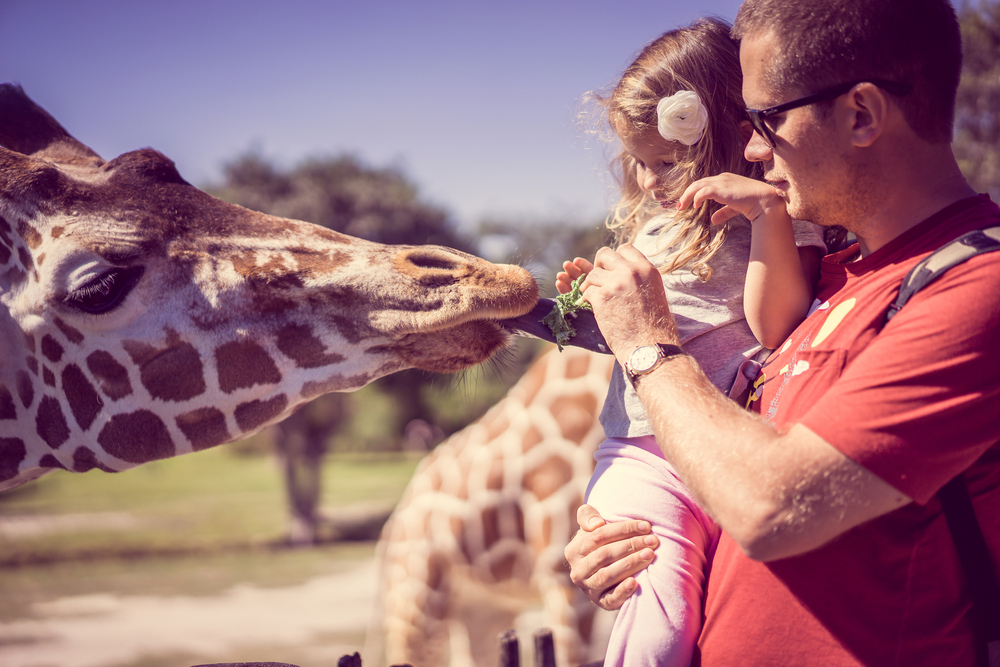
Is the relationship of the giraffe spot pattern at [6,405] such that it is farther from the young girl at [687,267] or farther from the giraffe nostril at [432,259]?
the young girl at [687,267]

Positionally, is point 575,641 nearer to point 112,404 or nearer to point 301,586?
point 112,404

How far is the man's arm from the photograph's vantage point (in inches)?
44.6

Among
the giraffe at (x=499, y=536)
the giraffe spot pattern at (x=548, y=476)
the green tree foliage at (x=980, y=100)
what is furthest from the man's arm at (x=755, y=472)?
the green tree foliage at (x=980, y=100)

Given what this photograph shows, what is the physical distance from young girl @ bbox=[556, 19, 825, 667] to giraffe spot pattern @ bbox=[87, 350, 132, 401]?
1.27 metres

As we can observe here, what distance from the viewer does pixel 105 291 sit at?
1.92 meters

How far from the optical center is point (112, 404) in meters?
2.00

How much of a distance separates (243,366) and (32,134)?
1111 mm

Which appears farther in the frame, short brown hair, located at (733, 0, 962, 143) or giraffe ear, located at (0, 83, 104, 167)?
giraffe ear, located at (0, 83, 104, 167)

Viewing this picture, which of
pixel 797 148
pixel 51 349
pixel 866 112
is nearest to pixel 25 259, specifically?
pixel 51 349

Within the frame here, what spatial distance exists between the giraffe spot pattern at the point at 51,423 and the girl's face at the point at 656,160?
6.01 feet

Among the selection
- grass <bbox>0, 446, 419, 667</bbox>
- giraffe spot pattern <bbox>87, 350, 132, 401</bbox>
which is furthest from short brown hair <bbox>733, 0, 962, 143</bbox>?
grass <bbox>0, 446, 419, 667</bbox>

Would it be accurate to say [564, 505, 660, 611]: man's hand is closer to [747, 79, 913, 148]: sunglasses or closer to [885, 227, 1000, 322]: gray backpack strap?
[885, 227, 1000, 322]: gray backpack strap

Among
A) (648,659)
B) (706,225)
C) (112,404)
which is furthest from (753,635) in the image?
(112,404)

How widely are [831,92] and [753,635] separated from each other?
1054mm
